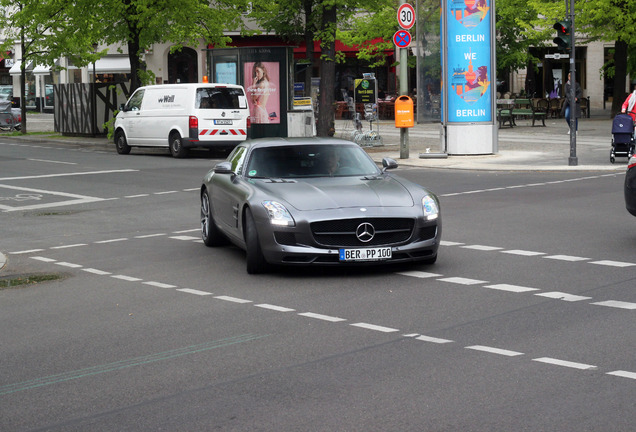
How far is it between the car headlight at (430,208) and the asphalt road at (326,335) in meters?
0.56

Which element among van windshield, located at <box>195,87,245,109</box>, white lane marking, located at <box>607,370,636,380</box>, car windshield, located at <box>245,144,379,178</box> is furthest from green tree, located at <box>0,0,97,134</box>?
white lane marking, located at <box>607,370,636,380</box>

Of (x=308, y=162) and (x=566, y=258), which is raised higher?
(x=308, y=162)

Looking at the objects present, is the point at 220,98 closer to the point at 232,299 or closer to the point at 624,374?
the point at 232,299

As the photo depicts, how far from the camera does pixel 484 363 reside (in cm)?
654

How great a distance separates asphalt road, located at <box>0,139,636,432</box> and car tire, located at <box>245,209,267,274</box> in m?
0.15

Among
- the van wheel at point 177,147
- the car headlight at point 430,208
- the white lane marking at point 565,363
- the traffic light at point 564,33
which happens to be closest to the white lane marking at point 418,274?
the car headlight at point 430,208

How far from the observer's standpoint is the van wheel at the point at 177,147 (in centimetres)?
2866

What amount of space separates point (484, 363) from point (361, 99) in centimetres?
2677

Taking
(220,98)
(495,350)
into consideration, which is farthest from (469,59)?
(495,350)

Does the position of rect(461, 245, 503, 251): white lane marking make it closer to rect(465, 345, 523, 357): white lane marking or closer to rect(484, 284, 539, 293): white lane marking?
rect(484, 284, 539, 293): white lane marking

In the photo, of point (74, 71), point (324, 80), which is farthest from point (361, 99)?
point (74, 71)

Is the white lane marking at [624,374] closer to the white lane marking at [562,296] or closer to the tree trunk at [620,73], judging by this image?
the white lane marking at [562,296]

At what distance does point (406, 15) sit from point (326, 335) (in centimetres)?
1951

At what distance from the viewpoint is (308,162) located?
11352mm
